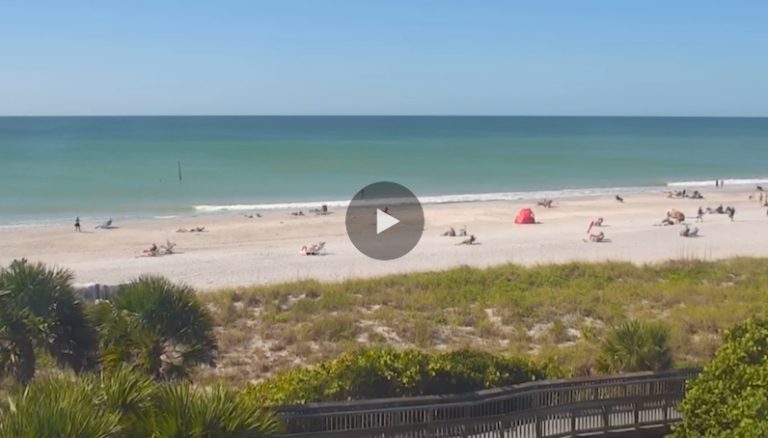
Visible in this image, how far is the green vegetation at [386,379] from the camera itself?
795cm

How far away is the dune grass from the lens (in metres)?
13.3

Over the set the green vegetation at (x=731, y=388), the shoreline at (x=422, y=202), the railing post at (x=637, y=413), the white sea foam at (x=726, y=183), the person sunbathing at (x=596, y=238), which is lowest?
the railing post at (x=637, y=413)

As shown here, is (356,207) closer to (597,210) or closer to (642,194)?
(597,210)

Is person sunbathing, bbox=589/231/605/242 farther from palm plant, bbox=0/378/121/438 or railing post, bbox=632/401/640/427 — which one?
palm plant, bbox=0/378/121/438

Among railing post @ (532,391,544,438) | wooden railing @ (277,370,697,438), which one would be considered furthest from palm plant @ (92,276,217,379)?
railing post @ (532,391,544,438)

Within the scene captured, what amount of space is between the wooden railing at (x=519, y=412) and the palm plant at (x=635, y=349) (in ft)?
2.33

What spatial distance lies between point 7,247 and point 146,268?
25.4 ft

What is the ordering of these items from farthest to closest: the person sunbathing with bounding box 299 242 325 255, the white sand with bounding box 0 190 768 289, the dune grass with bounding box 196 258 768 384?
the person sunbathing with bounding box 299 242 325 255
the white sand with bounding box 0 190 768 289
the dune grass with bounding box 196 258 768 384

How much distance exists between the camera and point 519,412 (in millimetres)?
7457

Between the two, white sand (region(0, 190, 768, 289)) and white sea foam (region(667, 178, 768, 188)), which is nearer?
white sand (region(0, 190, 768, 289))

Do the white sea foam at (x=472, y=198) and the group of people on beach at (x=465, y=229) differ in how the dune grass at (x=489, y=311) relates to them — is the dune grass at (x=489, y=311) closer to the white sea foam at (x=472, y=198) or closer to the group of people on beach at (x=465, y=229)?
the group of people on beach at (x=465, y=229)

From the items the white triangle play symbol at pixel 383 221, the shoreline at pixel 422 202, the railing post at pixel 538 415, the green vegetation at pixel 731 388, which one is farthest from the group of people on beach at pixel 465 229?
the green vegetation at pixel 731 388

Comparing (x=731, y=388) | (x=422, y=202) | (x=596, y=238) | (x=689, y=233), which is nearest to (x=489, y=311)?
(x=731, y=388)

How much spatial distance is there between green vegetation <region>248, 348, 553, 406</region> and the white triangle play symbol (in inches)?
926
